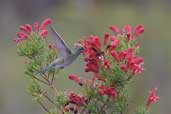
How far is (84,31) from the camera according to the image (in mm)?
9234

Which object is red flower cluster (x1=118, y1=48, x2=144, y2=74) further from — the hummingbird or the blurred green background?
the blurred green background

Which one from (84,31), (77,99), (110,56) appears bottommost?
(84,31)

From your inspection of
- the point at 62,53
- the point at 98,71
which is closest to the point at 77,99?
the point at 98,71

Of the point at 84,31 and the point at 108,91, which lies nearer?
the point at 108,91

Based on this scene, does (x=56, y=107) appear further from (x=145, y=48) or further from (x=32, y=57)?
(x=145, y=48)

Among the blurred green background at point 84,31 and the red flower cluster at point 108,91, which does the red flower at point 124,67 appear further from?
the blurred green background at point 84,31

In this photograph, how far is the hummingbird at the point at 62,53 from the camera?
2104 mm

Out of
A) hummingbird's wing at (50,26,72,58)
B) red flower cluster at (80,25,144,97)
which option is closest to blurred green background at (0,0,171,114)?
hummingbird's wing at (50,26,72,58)

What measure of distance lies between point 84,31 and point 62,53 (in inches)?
278

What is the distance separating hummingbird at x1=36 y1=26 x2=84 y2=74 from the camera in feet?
6.90

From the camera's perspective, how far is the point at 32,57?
7.02ft

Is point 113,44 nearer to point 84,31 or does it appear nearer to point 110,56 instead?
point 110,56

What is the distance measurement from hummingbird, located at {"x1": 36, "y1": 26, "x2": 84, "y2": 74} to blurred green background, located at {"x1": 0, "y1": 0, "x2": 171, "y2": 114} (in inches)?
69.6

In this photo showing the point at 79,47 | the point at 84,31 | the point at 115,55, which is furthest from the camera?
the point at 84,31
